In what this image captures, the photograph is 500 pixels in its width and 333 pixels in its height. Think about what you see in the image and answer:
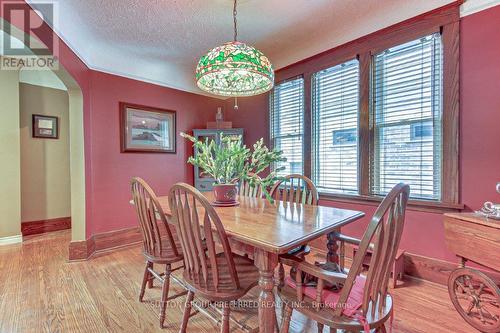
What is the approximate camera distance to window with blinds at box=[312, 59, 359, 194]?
9.25 feet

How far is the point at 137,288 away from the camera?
225 centimetres

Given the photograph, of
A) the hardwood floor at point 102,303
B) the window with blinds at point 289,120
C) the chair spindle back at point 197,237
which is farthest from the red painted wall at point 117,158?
the chair spindle back at point 197,237

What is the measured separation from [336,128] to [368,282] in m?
2.28

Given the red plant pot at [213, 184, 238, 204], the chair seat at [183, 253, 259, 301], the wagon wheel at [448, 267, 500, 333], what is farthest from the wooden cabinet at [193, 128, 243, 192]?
the wagon wheel at [448, 267, 500, 333]

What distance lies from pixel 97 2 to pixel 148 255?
2280 millimetres

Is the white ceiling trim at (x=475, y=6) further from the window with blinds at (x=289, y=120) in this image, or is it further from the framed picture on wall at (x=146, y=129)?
the framed picture on wall at (x=146, y=129)

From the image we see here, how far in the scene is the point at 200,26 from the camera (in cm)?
263

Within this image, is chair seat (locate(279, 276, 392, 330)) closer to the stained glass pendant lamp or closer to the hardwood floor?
the hardwood floor

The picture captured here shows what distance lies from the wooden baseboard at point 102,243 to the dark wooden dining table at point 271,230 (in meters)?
1.75

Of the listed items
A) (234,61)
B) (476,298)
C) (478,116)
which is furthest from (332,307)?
(478,116)

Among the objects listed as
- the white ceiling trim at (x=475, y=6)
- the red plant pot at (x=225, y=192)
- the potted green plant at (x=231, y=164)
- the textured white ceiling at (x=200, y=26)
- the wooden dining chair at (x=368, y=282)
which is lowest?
the wooden dining chair at (x=368, y=282)

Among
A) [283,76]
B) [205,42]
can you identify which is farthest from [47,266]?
[283,76]

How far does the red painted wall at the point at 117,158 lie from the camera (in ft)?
10.2

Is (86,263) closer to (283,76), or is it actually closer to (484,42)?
(283,76)
